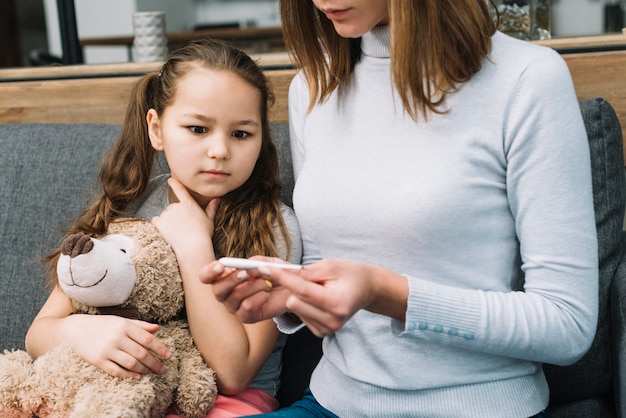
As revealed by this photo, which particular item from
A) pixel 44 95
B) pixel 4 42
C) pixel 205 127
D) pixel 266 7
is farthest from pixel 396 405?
pixel 4 42

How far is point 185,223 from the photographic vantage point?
123cm

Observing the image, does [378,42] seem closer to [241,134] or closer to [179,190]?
[241,134]

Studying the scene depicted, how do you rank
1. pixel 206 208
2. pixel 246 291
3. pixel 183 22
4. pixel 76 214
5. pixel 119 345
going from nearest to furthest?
pixel 246 291 → pixel 119 345 → pixel 206 208 → pixel 76 214 → pixel 183 22

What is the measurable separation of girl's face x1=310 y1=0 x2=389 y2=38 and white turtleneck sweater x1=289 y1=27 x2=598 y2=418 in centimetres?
6

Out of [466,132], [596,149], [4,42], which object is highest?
[466,132]

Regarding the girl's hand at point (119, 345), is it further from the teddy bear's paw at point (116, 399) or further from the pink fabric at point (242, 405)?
the pink fabric at point (242, 405)

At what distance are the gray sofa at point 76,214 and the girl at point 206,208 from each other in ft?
0.52

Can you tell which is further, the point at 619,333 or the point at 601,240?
the point at 601,240

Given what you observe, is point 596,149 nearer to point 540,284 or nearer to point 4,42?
point 540,284

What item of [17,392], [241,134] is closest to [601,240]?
[241,134]

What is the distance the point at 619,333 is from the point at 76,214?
1.01m

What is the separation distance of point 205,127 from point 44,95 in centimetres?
80

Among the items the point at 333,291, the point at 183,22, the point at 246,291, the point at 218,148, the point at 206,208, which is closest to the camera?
the point at 333,291

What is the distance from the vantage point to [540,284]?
0.98 m
